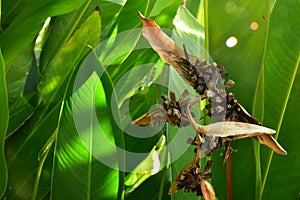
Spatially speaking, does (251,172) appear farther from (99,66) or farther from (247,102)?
(99,66)

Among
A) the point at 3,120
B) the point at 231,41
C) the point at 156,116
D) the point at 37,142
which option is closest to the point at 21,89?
the point at 37,142

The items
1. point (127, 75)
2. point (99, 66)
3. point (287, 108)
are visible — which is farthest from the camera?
point (127, 75)

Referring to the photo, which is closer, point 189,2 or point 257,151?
point 257,151

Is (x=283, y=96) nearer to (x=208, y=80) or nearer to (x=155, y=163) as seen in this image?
(x=155, y=163)

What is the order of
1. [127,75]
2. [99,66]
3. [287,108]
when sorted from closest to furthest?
[99,66]
[287,108]
[127,75]

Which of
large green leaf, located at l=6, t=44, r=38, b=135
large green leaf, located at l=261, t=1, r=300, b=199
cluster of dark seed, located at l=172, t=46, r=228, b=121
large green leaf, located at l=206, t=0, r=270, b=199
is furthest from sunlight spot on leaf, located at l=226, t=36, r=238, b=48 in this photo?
large green leaf, located at l=6, t=44, r=38, b=135

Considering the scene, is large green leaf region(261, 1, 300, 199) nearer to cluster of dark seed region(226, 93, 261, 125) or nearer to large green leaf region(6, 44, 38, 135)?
cluster of dark seed region(226, 93, 261, 125)

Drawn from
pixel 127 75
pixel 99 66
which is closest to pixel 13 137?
pixel 127 75
